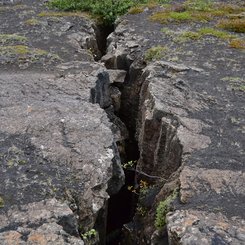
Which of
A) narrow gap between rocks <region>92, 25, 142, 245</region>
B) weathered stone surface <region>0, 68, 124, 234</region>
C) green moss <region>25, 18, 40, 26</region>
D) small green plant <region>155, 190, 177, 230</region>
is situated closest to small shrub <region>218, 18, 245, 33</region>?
narrow gap between rocks <region>92, 25, 142, 245</region>

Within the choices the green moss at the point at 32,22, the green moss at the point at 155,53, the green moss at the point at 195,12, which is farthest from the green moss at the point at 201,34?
the green moss at the point at 32,22

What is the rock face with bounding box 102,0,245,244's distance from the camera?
711 centimetres

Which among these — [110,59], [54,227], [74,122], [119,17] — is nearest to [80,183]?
[54,227]

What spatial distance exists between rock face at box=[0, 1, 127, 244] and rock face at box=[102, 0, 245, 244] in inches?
41.1

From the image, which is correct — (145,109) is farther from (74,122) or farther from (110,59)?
(110,59)

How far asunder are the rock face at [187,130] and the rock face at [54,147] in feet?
3.42

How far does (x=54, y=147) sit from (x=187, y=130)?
3097mm

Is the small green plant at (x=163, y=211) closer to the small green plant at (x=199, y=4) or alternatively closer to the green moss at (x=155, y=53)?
the green moss at (x=155, y=53)

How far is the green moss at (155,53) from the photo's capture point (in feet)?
46.7

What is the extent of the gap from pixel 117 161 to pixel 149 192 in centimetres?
119

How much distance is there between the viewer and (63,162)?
826 cm

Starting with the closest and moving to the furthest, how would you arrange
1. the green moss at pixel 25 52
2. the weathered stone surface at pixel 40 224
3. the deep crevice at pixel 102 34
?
Answer: the weathered stone surface at pixel 40 224
the green moss at pixel 25 52
the deep crevice at pixel 102 34

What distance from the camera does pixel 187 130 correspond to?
9.69 meters

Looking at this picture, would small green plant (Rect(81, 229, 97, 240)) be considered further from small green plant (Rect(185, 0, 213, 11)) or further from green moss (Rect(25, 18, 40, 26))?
small green plant (Rect(185, 0, 213, 11))
